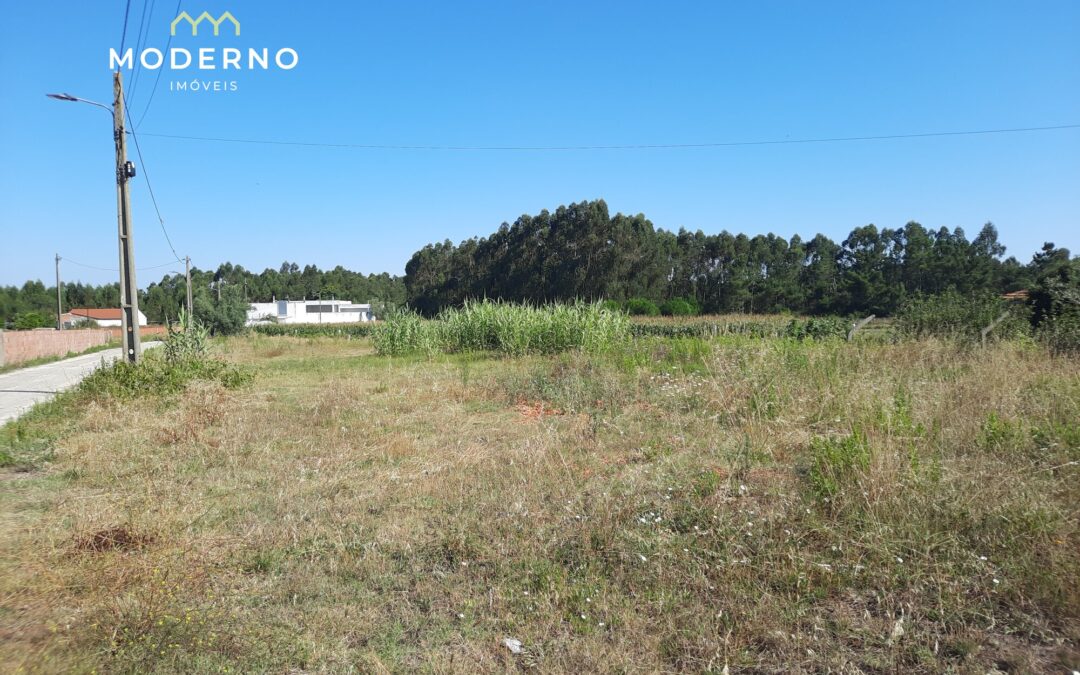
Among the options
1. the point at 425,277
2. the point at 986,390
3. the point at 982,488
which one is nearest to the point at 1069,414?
the point at 986,390

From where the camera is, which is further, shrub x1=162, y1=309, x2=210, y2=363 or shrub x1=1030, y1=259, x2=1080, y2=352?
shrub x1=162, y1=309, x2=210, y2=363

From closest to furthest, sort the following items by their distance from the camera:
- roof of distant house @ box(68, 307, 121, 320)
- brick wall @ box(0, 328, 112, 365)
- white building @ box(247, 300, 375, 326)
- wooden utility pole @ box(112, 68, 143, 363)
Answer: wooden utility pole @ box(112, 68, 143, 363) < brick wall @ box(0, 328, 112, 365) < white building @ box(247, 300, 375, 326) < roof of distant house @ box(68, 307, 121, 320)

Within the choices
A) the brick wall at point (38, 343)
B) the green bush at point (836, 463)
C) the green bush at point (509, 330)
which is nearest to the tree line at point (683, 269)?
the brick wall at point (38, 343)

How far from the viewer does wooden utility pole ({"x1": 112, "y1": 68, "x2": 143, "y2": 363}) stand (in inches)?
481

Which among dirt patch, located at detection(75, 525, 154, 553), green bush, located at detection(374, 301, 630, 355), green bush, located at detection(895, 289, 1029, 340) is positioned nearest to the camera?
dirt patch, located at detection(75, 525, 154, 553)

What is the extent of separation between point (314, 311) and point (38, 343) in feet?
182

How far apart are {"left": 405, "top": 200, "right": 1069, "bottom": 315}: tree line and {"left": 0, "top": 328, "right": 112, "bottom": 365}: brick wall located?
2762 centimetres

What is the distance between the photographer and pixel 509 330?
18.5 metres

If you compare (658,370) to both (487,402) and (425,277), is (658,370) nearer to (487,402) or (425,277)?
(487,402)

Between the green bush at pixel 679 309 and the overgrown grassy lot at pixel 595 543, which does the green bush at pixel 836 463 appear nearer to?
the overgrown grassy lot at pixel 595 543

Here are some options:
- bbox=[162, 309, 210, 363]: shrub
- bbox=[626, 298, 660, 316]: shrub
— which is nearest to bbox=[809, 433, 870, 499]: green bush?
bbox=[162, 309, 210, 363]: shrub

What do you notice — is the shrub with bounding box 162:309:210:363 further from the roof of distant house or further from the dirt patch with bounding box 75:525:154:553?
the roof of distant house

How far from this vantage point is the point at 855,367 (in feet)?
25.4

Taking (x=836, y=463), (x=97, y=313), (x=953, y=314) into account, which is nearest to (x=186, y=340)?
(x=836, y=463)
